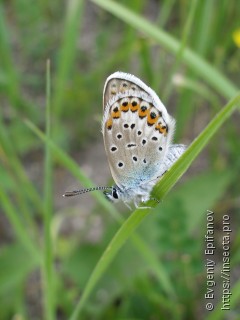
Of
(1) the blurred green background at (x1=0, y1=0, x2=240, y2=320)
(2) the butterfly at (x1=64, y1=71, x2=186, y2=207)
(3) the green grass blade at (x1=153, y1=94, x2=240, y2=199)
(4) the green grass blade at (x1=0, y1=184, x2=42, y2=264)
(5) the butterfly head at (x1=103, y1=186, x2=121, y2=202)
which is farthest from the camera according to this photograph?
(1) the blurred green background at (x1=0, y1=0, x2=240, y2=320)

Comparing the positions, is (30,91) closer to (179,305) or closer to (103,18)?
(103,18)

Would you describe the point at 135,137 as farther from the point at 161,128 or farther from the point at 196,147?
the point at 196,147

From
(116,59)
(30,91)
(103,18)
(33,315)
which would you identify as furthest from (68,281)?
(103,18)

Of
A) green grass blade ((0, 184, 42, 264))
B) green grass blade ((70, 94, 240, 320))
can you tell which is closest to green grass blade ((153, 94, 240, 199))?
green grass blade ((70, 94, 240, 320))

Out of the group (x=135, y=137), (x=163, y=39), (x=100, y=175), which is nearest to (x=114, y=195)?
(x=135, y=137)

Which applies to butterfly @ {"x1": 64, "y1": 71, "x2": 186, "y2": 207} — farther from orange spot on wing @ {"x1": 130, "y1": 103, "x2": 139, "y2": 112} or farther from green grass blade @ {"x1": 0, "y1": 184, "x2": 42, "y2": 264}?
green grass blade @ {"x1": 0, "y1": 184, "x2": 42, "y2": 264}

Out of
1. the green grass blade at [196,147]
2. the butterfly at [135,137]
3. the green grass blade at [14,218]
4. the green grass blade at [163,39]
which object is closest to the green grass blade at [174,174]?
the green grass blade at [196,147]
